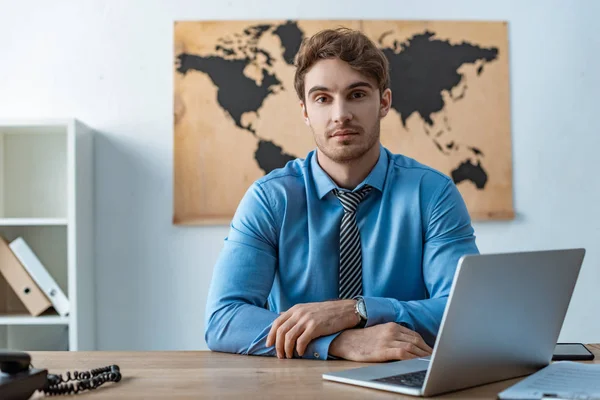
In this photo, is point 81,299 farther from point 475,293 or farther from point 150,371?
point 475,293

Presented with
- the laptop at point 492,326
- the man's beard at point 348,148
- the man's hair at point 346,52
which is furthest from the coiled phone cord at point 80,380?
the man's hair at point 346,52

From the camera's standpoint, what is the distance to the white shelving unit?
286 cm

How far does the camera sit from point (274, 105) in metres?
3.18

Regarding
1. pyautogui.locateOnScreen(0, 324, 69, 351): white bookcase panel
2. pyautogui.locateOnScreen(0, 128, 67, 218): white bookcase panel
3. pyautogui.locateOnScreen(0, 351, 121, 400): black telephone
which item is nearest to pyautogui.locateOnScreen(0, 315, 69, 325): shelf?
pyautogui.locateOnScreen(0, 324, 69, 351): white bookcase panel

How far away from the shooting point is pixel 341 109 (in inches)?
74.0

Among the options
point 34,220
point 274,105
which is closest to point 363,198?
point 274,105

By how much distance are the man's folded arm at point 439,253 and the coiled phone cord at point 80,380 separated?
0.65m

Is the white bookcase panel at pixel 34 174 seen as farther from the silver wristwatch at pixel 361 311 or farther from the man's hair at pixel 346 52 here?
the silver wristwatch at pixel 361 311

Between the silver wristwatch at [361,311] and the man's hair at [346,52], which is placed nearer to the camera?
the silver wristwatch at [361,311]

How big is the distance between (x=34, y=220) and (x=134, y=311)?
2.04ft

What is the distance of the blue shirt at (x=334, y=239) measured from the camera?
1.75 m

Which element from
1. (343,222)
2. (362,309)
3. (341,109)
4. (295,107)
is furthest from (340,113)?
(295,107)

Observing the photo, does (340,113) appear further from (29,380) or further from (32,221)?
(32,221)

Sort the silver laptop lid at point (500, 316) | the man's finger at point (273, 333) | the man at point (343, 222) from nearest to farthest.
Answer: the silver laptop lid at point (500, 316) → the man's finger at point (273, 333) → the man at point (343, 222)
